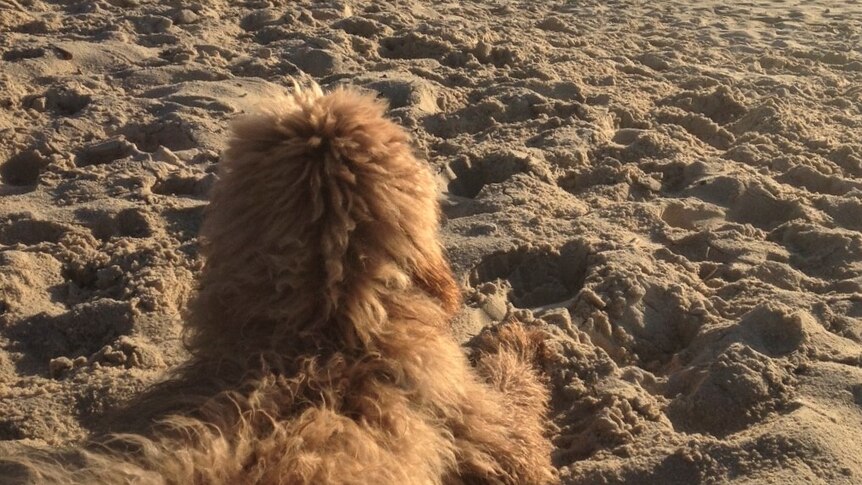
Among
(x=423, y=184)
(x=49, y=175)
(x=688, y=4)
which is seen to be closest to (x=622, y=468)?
(x=423, y=184)

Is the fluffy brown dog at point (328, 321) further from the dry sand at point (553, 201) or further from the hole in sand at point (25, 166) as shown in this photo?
the hole in sand at point (25, 166)

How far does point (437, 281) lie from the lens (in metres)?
2.78

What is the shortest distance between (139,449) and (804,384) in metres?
2.54

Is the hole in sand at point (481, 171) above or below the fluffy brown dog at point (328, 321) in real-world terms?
below

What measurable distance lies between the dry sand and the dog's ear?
82 cm

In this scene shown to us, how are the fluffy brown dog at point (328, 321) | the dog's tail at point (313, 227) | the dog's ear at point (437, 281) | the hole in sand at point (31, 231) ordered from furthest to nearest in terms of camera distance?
1. the hole in sand at point (31, 231)
2. the dog's ear at point (437, 281)
3. the dog's tail at point (313, 227)
4. the fluffy brown dog at point (328, 321)

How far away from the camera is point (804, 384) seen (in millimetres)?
3395

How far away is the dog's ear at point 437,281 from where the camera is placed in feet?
8.95

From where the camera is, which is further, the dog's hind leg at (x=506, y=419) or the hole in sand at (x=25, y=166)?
A: the hole in sand at (x=25, y=166)

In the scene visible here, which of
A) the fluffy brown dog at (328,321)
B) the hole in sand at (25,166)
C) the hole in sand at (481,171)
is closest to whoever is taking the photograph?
the fluffy brown dog at (328,321)

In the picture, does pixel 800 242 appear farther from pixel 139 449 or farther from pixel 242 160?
pixel 139 449

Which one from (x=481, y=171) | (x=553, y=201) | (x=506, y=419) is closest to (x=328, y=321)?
(x=506, y=419)

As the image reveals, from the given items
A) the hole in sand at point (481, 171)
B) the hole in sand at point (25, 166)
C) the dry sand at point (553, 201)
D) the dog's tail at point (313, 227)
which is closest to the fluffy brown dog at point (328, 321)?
the dog's tail at point (313, 227)

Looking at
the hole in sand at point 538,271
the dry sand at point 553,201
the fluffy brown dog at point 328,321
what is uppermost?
the fluffy brown dog at point 328,321
